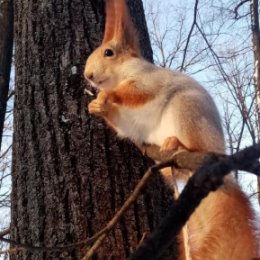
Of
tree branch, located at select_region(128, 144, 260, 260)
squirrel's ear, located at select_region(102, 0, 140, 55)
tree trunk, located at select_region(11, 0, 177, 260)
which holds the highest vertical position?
squirrel's ear, located at select_region(102, 0, 140, 55)

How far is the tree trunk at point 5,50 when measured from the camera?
8.70ft

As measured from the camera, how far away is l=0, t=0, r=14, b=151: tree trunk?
2.65 m

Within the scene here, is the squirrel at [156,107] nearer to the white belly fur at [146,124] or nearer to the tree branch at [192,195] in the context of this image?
the white belly fur at [146,124]

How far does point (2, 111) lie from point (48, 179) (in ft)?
3.96

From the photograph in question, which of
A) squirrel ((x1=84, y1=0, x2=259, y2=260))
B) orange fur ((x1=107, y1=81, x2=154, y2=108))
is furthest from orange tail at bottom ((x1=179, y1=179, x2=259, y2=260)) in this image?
orange fur ((x1=107, y1=81, x2=154, y2=108))

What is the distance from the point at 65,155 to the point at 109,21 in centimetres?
42

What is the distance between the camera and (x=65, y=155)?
1.54 m

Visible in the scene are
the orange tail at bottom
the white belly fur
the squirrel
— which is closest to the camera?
the orange tail at bottom

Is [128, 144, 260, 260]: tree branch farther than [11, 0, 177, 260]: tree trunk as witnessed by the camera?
No

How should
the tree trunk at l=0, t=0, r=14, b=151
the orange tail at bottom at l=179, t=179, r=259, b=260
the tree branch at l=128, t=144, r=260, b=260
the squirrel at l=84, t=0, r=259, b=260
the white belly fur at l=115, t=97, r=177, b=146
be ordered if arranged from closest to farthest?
1. the tree branch at l=128, t=144, r=260, b=260
2. the orange tail at bottom at l=179, t=179, r=259, b=260
3. the squirrel at l=84, t=0, r=259, b=260
4. the white belly fur at l=115, t=97, r=177, b=146
5. the tree trunk at l=0, t=0, r=14, b=151

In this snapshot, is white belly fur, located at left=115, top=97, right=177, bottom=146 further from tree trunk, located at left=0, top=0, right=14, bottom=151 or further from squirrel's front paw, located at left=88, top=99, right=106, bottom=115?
tree trunk, located at left=0, top=0, right=14, bottom=151

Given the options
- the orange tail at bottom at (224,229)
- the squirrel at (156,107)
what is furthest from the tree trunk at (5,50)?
the orange tail at bottom at (224,229)

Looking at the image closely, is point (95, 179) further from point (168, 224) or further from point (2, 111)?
point (2, 111)

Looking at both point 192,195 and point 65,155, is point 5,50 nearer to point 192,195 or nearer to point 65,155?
point 65,155
